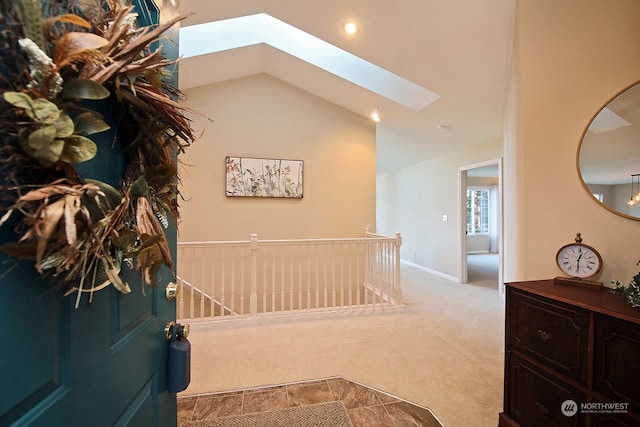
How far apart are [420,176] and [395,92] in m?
2.87

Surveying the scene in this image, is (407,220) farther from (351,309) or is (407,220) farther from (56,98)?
(56,98)

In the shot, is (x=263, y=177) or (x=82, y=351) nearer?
(x=82, y=351)

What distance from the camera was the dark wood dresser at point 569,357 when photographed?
1068 mm

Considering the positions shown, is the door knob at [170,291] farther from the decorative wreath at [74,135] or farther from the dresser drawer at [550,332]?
the dresser drawer at [550,332]

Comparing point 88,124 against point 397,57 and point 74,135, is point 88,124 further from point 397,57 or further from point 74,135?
point 397,57

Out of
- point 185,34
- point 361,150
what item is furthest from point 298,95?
point 185,34

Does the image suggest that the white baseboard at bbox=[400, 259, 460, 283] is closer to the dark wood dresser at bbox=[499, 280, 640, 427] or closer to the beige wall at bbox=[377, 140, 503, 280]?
the beige wall at bbox=[377, 140, 503, 280]

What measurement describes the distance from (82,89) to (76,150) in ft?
0.35

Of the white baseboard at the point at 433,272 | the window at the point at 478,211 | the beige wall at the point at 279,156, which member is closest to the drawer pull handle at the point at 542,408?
the beige wall at the point at 279,156

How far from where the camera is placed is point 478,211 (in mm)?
8602

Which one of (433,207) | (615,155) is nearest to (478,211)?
(433,207)

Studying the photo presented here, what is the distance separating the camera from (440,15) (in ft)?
7.04

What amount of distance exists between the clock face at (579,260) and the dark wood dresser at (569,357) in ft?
0.34

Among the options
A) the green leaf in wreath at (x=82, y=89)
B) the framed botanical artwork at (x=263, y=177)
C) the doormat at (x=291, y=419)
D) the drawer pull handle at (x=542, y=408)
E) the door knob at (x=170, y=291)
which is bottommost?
the doormat at (x=291, y=419)
